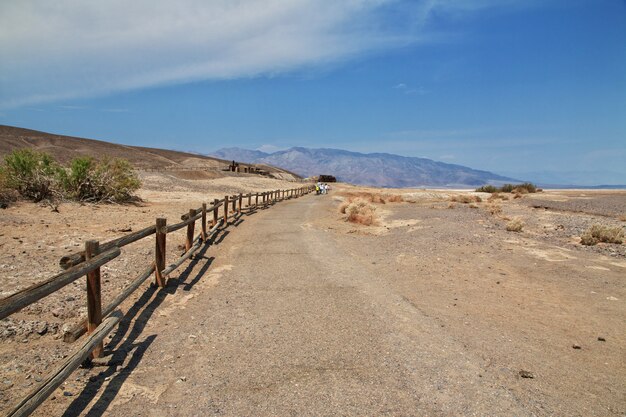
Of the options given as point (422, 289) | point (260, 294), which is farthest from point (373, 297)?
point (260, 294)

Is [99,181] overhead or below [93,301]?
Answer: overhead

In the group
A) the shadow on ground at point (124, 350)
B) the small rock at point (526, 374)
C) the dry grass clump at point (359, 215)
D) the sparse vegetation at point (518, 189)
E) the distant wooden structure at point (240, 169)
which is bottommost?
the shadow on ground at point (124, 350)

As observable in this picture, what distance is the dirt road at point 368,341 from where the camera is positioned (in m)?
4.48

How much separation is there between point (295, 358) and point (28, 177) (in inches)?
598

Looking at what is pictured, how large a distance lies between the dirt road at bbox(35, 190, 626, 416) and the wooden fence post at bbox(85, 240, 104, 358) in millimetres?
290

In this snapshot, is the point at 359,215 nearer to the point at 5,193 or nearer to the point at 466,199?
the point at 5,193

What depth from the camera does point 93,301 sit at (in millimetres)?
5254

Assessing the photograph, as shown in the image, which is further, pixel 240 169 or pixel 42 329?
pixel 240 169

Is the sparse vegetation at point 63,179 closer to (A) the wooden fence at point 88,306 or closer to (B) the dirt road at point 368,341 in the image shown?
(B) the dirt road at point 368,341

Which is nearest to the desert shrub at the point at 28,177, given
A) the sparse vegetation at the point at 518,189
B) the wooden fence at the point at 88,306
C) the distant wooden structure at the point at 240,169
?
the wooden fence at the point at 88,306

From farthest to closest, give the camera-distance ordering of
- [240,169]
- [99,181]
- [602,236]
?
[240,169], [99,181], [602,236]

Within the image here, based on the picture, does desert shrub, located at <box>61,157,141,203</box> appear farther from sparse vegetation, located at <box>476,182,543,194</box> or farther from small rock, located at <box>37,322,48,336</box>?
sparse vegetation, located at <box>476,182,543,194</box>

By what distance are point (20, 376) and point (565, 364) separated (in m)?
6.72

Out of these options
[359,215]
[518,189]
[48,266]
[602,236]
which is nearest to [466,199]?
[518,189]
